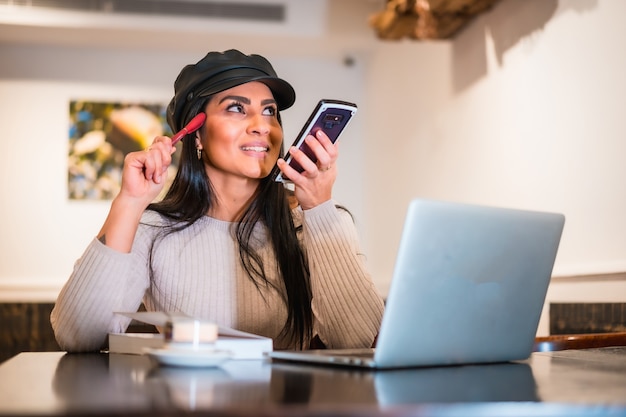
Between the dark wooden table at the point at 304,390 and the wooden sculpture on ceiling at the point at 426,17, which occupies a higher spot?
the wooden sculpture on ceiling at the point at 426,17

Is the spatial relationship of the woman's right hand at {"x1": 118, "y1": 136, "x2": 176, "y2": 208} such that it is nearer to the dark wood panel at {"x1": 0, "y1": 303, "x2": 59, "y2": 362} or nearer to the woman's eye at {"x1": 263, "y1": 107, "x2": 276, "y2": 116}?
the woman's eye at {"x1": 263, "y1": 107, "x2": 276, "y2": 116}

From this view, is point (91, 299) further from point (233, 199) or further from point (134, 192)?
point (233, 199)

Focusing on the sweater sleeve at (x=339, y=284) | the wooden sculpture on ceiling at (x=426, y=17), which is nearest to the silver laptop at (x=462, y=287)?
the sweater sleeve at (x=339, y=284)

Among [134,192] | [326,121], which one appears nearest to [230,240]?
[134,192]

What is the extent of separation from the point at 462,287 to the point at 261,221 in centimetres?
105

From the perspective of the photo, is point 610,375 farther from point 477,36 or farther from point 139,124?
point 139,124

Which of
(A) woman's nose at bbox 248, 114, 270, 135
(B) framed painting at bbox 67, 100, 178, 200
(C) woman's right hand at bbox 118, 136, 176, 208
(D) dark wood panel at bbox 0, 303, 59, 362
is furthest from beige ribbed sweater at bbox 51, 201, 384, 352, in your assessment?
(B) framed painting at bbox 67, 100, 178, 200

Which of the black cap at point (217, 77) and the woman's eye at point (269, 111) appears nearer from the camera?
the black cap at point (217, 77)

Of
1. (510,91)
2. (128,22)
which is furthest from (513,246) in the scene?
(128,22)

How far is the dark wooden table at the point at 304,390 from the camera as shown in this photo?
0.72 meters

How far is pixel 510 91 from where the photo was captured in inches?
135

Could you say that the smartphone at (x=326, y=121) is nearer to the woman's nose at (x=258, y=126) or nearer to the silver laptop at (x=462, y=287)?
the woman's nose at (x=258, y=126)

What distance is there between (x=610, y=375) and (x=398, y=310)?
0.97 ft

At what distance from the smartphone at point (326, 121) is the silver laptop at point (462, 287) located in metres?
0.58
